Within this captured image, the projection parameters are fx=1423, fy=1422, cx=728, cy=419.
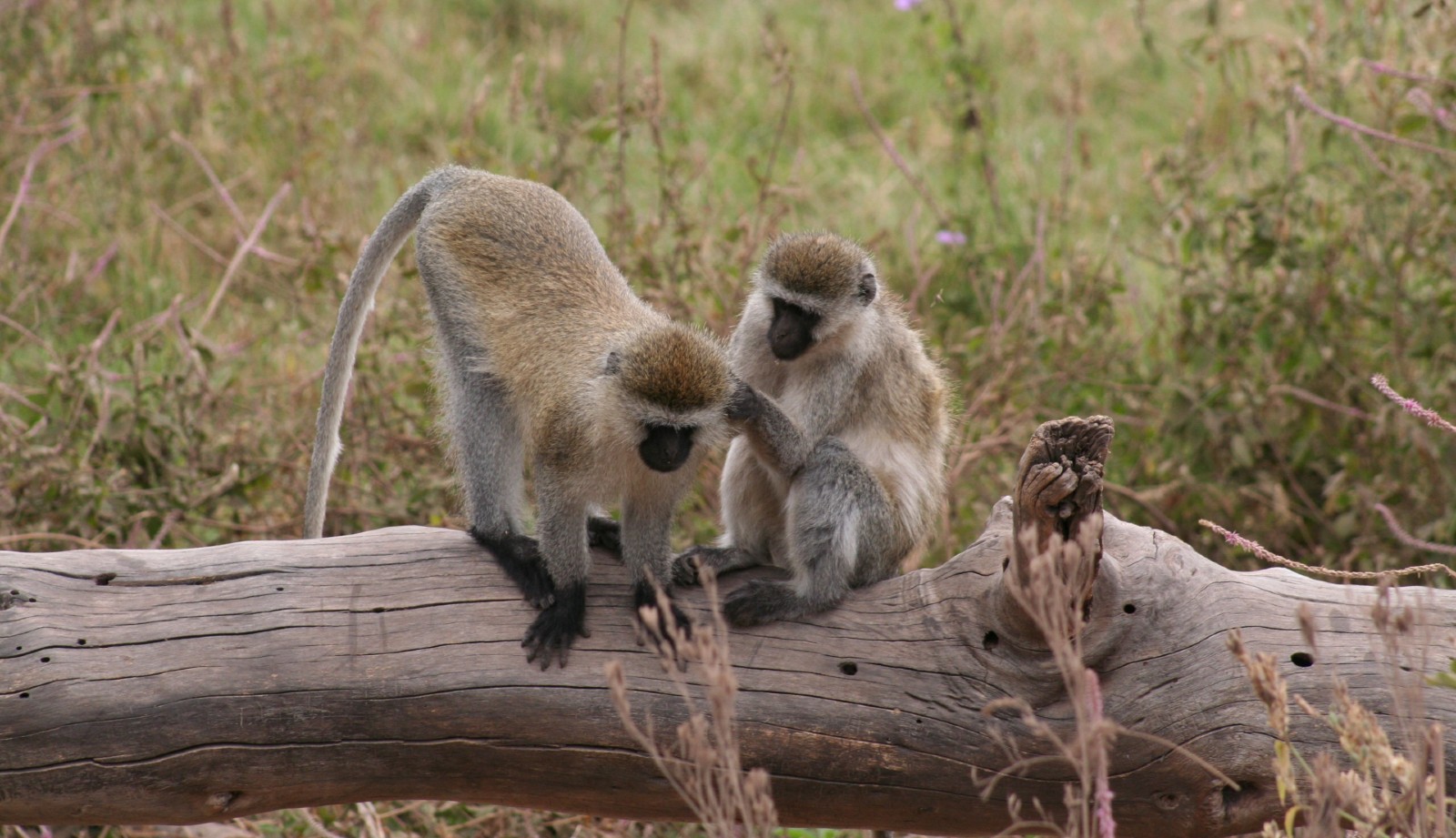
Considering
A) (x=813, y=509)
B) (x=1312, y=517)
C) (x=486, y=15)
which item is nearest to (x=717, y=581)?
(x=813, y=509)

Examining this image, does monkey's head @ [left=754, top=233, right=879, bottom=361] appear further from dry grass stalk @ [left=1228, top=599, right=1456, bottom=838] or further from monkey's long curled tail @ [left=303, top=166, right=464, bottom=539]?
dry grass stalk @ [left=1228, top=599, right=1456, bottom=838]

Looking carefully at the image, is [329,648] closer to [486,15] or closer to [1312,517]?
[1312,517]

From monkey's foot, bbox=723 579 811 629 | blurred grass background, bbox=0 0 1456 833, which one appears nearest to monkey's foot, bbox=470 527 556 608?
monkey's foot, bbox=723 579 811 629

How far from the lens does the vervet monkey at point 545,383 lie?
148 inches

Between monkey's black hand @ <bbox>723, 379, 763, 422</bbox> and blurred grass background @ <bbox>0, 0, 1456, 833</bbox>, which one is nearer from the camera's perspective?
monkey's black hand @ <bbox>723, 379, 763, 422</bbox>

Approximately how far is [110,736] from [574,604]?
3.77ft

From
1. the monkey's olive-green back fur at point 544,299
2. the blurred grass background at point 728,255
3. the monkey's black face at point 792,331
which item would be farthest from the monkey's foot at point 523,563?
the blurred grass background at point 728,255

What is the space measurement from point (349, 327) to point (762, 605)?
1692 millimetres

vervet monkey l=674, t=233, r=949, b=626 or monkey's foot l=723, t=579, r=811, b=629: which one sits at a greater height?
vervet monkey l=674, t=233, r=949, b=626

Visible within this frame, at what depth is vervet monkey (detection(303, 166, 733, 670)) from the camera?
3771mm

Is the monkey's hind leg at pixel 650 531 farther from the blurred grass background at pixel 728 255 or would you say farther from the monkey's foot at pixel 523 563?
the blurred grass background at pixel 728 255

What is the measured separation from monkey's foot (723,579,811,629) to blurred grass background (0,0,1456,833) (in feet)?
4.52

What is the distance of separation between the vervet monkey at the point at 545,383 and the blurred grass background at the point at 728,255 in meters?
0.91

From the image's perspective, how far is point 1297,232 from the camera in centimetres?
629
